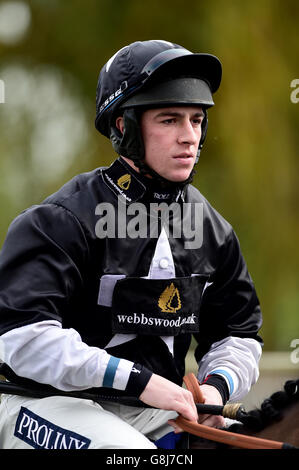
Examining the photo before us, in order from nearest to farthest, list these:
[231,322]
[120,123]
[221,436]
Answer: [221,436]
[120,123]
[231,322]

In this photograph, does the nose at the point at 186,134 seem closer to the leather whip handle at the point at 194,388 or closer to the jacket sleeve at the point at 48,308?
the jacket sleeve at the point at 48,308

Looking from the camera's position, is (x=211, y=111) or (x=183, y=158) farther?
(x=211, y=111)

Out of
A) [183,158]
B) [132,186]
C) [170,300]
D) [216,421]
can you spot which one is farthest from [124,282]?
[216,421]

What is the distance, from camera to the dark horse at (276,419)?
203 cm

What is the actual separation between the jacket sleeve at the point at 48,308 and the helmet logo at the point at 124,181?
22cm

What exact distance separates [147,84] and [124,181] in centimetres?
31

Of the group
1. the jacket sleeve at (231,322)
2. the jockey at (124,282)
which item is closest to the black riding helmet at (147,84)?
the jockey at (124,282)

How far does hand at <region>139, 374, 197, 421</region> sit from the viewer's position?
2020 mm

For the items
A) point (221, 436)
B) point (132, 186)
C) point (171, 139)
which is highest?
point (171, 139)

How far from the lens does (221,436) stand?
198 cm

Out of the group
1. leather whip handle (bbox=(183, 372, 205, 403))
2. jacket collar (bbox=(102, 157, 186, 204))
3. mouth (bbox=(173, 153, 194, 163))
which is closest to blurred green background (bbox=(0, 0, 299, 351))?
jacket collar (bbox=(102, 157, 186, 204))

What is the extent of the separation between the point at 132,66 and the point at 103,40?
5.29 metres

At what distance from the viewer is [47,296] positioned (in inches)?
82.3

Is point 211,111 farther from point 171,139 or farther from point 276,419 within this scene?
point 276,419
